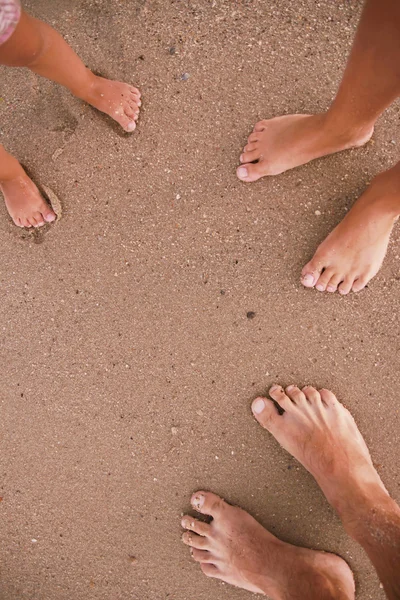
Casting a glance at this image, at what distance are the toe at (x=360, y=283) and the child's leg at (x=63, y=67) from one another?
104cm

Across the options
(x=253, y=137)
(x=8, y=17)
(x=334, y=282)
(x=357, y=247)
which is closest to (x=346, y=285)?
(x=334, y=282)

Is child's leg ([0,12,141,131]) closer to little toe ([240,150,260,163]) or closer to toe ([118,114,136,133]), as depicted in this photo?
toe ([118,114,136,133])

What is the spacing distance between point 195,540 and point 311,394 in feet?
2.45

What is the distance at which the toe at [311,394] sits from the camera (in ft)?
5.39

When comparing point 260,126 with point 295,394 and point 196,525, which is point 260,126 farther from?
point 196,525

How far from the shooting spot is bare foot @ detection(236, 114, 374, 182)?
1461 mm

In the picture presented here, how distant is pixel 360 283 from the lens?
1616 mm

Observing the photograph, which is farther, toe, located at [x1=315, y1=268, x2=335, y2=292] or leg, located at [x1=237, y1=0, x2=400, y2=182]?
toe, located at [x1=315, y1=268, x2=335, y2=292]

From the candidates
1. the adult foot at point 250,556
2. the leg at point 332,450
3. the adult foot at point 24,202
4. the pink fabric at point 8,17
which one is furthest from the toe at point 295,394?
the pink fabric at point 8,17

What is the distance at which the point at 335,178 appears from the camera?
5.41ft

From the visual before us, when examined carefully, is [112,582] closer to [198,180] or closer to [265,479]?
[265,479]

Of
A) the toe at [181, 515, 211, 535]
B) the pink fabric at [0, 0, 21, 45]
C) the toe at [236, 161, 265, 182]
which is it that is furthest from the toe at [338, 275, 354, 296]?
the pink fabric at [0, 0, 21, 45]

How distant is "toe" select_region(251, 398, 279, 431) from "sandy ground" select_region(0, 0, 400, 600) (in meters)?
0.04

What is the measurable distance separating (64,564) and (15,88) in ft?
6.34
